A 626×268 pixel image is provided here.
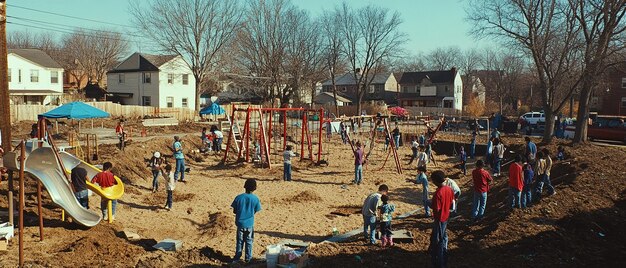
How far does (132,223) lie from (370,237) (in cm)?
659

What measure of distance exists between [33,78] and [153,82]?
1225 cm

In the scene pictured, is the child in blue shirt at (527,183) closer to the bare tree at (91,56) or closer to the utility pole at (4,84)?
the utility pole at (4,84)

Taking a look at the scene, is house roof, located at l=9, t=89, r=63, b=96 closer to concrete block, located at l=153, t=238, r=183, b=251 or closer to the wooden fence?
the wooden fence

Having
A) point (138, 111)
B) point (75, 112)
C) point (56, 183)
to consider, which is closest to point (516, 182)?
point (56, 183)

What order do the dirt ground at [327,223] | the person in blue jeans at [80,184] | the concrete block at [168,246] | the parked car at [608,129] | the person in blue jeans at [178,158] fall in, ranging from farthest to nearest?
1. the parked car at [608,129]
2. the person in blue jeans at [178,158]
3. the person in blue jeans at [80,184]
4. the concrete block at [168,246]
5. the dirt ground at [327,223]

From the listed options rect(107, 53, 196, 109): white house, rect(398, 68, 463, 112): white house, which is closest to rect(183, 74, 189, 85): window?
rect(107, 53, 196, 109): white house

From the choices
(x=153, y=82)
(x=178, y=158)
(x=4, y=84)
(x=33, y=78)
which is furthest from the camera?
(x=153, y=82)

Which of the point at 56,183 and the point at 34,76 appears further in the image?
the point at 34,76

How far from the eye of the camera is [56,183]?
461 inches

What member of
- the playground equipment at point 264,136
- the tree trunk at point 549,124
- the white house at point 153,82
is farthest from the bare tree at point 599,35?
the white house at point 153,82

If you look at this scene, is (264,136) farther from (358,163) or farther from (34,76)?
(34,76)

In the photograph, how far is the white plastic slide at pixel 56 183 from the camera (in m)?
11.2

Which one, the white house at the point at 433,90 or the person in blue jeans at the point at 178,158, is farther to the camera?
the white house at the point at 433,90

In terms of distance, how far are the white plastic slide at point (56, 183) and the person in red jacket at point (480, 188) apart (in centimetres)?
950
